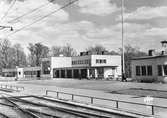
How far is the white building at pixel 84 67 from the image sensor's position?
65375 millimetres

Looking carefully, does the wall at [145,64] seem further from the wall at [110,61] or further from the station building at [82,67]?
the wall at [110,61]

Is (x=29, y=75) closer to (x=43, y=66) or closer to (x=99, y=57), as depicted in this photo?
(x=43, y=66)

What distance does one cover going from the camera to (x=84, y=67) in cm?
6788

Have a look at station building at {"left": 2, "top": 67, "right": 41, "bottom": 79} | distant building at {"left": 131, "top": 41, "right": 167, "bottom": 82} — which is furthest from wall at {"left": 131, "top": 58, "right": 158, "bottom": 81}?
station building at {"left": 2, "top": 67, "right": 41, "bottom": 79}

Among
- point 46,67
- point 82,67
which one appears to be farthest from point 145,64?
point 46,67

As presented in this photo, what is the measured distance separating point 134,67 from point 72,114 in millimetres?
27795

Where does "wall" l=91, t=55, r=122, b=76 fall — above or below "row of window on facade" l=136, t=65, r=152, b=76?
above

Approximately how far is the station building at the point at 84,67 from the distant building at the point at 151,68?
22746mm

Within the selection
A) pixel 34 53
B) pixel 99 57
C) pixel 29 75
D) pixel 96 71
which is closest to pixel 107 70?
pixel 96 71

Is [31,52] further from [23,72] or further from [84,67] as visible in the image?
A: [84,67]

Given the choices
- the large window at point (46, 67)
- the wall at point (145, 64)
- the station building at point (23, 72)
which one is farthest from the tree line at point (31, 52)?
the wall at point (145, 64)

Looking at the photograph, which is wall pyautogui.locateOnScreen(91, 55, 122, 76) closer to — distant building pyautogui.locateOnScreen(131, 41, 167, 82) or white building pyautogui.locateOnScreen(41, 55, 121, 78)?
white building pyautogui.locateOnScreen(41, 55, 121, 78)

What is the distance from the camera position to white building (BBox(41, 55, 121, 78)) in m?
65.4

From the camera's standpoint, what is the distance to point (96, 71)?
65250 millimetres
